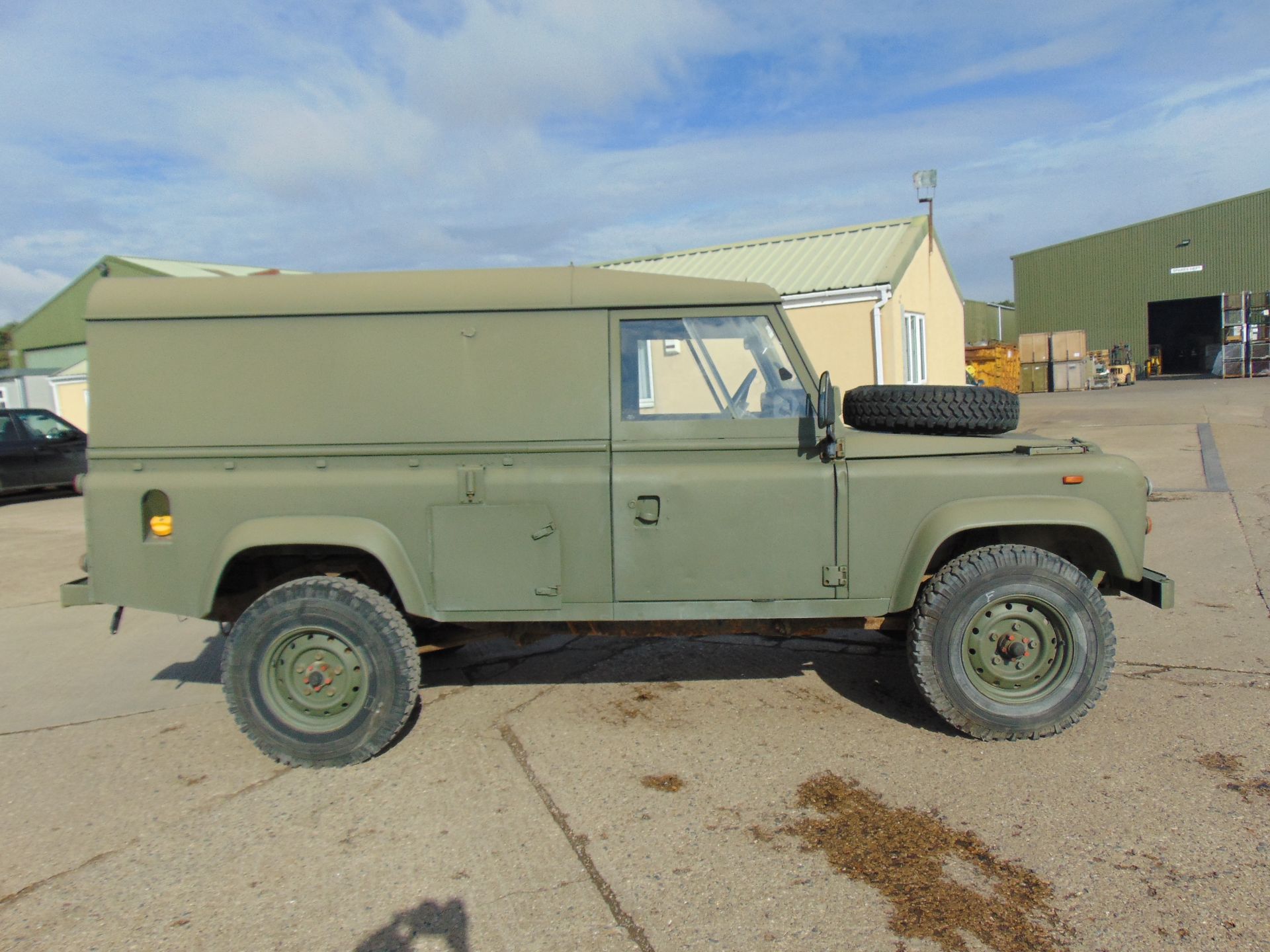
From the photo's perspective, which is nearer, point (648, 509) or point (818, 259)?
point (648, 509)

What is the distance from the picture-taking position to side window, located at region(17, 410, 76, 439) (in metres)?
14.0

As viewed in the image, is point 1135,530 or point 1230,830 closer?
point 1230,830

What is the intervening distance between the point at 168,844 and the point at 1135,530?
13.8 ft

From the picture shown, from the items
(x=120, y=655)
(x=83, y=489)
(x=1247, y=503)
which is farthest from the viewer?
(x=1247, y=503)

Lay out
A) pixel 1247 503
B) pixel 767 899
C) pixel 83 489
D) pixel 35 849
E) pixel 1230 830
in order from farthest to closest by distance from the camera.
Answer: pixel 1247 503, pixel 83 489, pixel 35 849, pixel 1230 830, pixel 767 899

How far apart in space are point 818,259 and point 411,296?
13.7 m

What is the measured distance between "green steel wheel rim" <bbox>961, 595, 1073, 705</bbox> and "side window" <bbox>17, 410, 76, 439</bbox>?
48.3 ft

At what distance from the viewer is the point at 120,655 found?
5.99m

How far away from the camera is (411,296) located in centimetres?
404

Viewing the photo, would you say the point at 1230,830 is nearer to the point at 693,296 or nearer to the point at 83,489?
the point at 693,296

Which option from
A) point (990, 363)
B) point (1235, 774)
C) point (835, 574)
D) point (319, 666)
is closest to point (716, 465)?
point (835, 574)

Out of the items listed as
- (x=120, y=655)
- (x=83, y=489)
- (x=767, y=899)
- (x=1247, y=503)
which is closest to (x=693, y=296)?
(x=767, y=899)

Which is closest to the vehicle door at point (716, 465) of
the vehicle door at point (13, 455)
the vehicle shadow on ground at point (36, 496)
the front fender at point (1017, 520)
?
the front fender at point (1017, 520)

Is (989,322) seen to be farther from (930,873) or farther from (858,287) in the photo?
(930,873)
